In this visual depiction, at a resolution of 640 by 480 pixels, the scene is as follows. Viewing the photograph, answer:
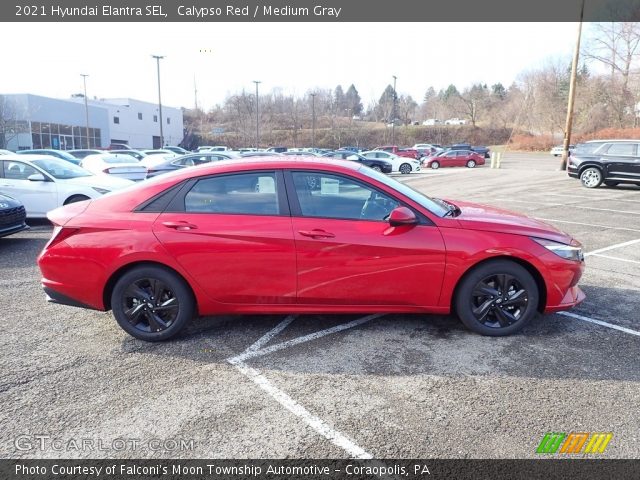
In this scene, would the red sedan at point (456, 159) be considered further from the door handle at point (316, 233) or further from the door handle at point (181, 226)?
the door handle at point (181, 226)

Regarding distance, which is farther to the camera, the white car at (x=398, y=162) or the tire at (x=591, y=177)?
the white car at (x=398, y=162)

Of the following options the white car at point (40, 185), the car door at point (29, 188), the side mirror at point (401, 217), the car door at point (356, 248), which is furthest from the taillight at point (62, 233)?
the car door at point (29, 188)

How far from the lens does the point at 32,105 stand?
1876 inches

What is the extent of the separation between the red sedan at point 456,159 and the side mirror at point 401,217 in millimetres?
34802

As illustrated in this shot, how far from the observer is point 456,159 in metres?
37.2

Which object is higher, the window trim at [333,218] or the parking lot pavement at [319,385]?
the window trim at [333,218]

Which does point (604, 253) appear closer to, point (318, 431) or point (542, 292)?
point (542, 292)

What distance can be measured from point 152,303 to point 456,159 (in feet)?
120

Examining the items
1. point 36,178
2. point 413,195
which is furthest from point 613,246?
point 36,178

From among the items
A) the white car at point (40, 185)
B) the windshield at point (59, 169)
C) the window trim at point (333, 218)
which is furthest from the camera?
the windshield at point (59, 169)

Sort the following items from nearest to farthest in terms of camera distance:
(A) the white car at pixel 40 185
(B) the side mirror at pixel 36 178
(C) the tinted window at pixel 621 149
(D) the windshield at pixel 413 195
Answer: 1. (D) the windshield at pixel 413 195
2. (B) the side mirror at pixel 36 178
3. (A) the white car at pixel 40 185
4. (C) the tinted window at pixel 621 149

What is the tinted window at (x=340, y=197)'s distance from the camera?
384cm

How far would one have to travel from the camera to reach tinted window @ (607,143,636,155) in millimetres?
14585
